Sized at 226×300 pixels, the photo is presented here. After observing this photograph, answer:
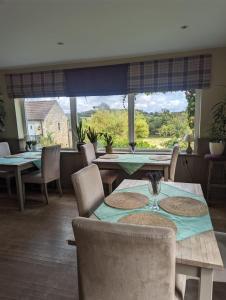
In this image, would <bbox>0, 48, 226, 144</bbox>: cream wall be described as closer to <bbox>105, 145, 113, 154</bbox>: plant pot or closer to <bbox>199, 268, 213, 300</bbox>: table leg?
<bbox>105, 145, 113, 154</bbox>: plant pot

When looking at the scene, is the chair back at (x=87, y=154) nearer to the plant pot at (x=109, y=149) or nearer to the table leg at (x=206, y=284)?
the plant pot at (x=109, y=149)

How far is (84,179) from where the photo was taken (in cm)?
154

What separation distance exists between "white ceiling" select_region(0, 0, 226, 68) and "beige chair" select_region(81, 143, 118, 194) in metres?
1.44

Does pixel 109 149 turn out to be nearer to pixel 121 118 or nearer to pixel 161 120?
pixel 121 118

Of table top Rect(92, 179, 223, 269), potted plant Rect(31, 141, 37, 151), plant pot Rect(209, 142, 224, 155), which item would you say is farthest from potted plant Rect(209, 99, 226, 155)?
potted plant Rect(31, 141, 37, 151)

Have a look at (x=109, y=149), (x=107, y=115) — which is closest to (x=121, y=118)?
(x=107, y=115)

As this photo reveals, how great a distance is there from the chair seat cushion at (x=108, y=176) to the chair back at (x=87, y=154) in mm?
285

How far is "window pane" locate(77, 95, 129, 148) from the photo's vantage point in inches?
149

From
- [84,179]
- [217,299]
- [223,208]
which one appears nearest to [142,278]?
[84,179]

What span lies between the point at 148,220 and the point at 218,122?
249 cm

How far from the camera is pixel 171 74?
129 inches

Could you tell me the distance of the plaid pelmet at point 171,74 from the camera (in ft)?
10.2

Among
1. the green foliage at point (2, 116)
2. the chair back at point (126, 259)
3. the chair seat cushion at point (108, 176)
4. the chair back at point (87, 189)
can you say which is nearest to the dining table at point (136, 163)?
the chair seat cushion at point (108, 176)

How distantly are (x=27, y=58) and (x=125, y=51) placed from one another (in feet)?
5.16
